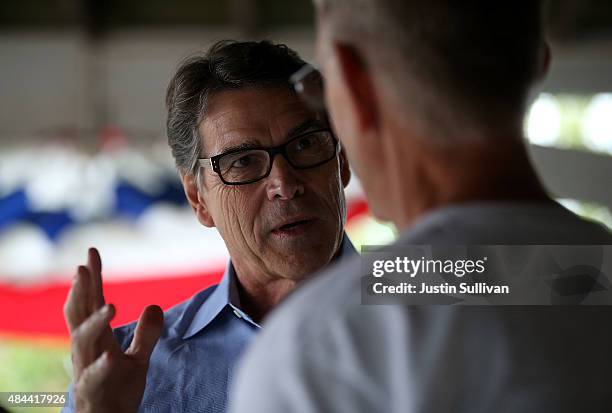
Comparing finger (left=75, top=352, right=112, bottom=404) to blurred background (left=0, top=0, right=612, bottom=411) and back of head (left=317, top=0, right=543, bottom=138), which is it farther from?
blurred background (left=0, top=0, right=612, bottom=411)

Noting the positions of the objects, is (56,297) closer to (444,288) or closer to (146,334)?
(146,334)

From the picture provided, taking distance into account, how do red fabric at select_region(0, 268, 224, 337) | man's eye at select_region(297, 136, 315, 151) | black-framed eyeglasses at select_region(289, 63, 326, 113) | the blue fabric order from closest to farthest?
black-framed eyeglasses at select_region(289, 63, 326, 113) < man's eye at select_region(297, 136, 315, 151) < red fabric at select_region(0, 268, 224, 337) < the blue fabric

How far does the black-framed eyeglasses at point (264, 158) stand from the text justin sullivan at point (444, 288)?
2.32 ft

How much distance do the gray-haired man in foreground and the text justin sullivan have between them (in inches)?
1.3

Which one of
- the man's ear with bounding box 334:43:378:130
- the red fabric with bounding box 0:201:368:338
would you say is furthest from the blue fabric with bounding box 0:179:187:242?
the man's ear with bounding box 334:43:378:130

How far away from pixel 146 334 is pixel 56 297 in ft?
11.4

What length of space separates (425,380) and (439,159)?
19 cm

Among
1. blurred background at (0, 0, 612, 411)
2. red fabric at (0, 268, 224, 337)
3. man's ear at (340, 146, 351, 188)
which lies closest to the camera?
man's ear at (340, 146, 351, 188)

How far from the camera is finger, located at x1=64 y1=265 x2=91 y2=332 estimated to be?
0.93m

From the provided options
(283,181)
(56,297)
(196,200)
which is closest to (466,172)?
(283,181)

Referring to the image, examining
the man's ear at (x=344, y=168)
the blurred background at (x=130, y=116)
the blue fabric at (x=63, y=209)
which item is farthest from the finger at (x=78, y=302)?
the blue fabric at (x=63, y=209)

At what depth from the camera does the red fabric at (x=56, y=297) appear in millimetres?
3623

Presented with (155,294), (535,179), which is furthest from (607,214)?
(535,179)

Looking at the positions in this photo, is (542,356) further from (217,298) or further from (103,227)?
(103,227)
